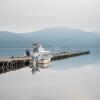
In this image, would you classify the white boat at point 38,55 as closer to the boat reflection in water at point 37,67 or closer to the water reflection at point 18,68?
the boat reflection in water at point 37,67

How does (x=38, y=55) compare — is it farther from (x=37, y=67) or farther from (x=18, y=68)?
(x=18, y=68)

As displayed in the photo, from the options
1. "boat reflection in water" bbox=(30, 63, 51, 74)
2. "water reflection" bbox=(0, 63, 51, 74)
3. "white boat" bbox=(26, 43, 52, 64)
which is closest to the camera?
"water reflection" bbox=(0, 63, 51, 74)

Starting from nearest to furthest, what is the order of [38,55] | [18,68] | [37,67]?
1. [18,68]
2. [37,67]
3. [38,55]

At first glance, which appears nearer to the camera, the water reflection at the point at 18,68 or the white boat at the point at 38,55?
the water reflection at the point at 18,68

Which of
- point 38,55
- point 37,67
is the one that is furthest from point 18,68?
point 38,55

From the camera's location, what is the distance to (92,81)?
6631cm

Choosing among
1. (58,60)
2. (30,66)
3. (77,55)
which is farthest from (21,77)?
(77,55)

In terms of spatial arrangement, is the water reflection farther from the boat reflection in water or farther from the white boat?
the white boat

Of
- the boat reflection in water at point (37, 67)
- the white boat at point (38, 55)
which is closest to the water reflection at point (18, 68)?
the boat reflection in water at point (37, 67)

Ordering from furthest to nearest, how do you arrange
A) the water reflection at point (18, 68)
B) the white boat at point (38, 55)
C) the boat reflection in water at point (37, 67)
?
1. the white boat at point (38, 55)
2. the boat reflection in water at point (37, 67)
3. the water reflection at point (18, 68)

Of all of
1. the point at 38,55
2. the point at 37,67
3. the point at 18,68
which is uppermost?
the point at 38,55

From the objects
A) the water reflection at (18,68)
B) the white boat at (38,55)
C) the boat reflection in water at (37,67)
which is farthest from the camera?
the white boat at (38,55)

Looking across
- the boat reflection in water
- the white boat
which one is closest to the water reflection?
the boat reflection in water

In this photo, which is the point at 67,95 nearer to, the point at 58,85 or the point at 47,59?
the point at 58,85
